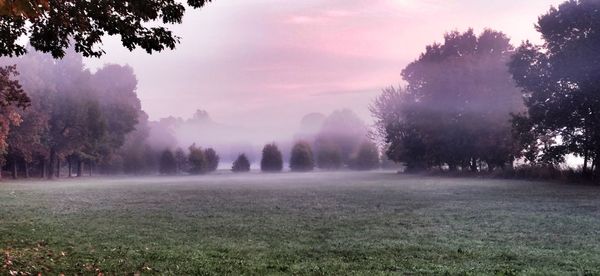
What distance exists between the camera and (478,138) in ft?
197

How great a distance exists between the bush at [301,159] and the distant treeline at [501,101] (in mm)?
22784

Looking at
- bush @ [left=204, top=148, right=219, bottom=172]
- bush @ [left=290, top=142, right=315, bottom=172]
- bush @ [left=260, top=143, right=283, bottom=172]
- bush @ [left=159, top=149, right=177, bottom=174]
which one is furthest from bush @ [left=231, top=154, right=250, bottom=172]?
bush @ [left=159, top=149, right=177, bottom=174]

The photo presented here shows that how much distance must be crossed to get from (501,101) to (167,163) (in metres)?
64.4

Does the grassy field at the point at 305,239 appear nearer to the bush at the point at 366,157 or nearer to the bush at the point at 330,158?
the bush at the point at 366,157

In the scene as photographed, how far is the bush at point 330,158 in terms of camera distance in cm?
11288

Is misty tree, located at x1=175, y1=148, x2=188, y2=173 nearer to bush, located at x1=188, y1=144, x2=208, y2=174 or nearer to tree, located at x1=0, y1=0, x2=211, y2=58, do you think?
bush, located at x1=188, y1=144, x2=208, y2=174

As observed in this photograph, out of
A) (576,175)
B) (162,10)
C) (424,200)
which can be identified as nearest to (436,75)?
(576,175)

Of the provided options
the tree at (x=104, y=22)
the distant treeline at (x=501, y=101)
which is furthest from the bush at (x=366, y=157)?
the tree at (x=104, y=22)

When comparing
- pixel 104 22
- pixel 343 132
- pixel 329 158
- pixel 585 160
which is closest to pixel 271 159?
pixel 329 158

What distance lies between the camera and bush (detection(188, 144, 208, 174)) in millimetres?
99812

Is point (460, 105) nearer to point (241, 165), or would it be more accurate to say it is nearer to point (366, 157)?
point (366, 157)

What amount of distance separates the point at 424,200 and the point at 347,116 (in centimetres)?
9807

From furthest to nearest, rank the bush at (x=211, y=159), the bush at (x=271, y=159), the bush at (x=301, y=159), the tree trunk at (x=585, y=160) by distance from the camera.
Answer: the bush at (x=271, y=159)
the bush at (x=301, y=159)
the bush at (x=211, y=159)
the tree trunk at (x=585, y=160)

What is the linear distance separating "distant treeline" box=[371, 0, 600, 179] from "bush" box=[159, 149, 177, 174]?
4122cm
